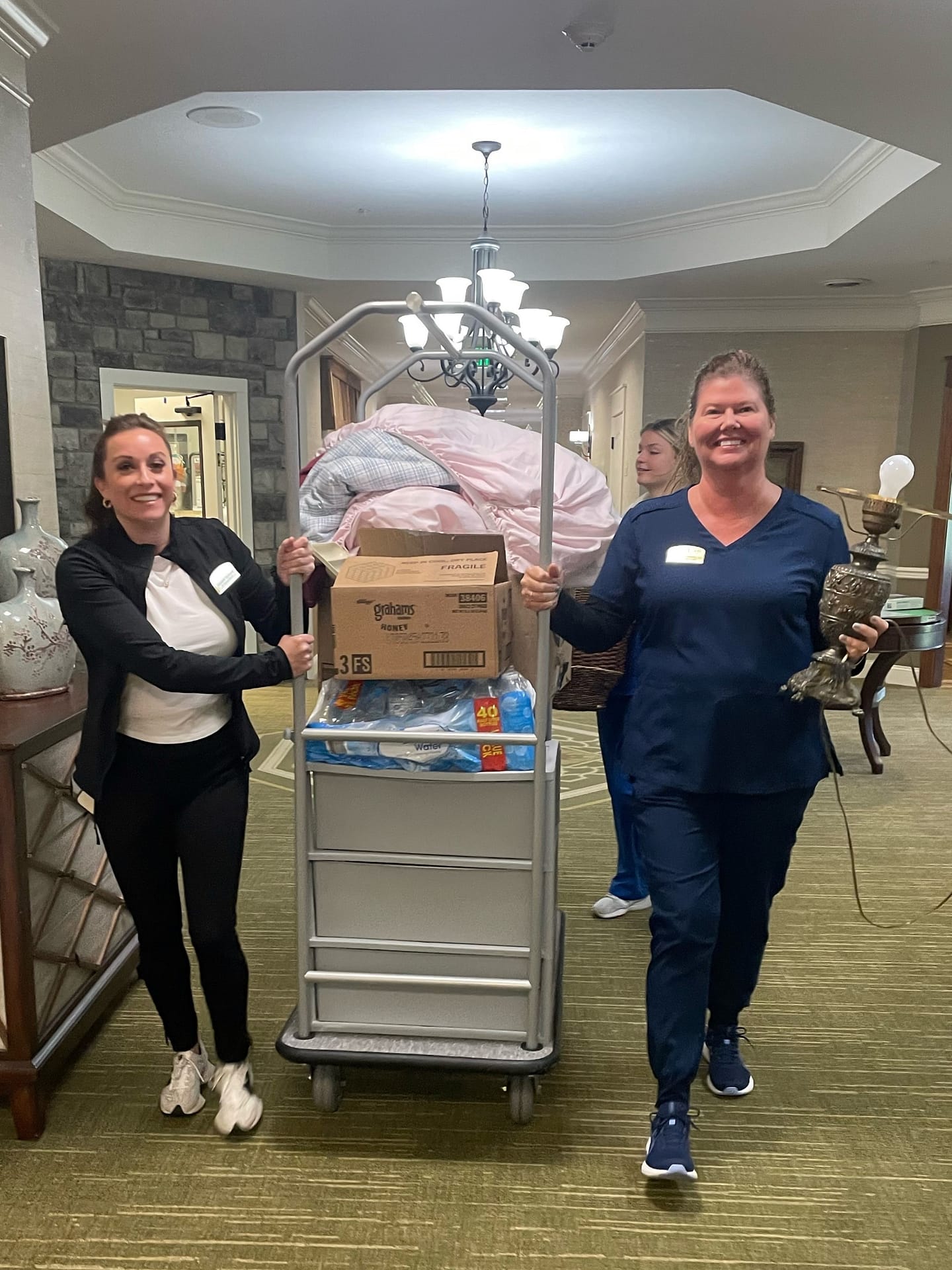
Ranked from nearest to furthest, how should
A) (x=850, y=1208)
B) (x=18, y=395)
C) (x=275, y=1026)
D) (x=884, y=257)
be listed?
(x=850, y=1208) < (x=275, y=1026) < (x=18, y=395) < (x=884, y=257)

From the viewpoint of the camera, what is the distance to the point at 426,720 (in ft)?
5.79

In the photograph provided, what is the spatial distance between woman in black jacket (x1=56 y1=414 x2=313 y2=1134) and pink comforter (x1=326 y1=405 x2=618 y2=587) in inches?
10.1

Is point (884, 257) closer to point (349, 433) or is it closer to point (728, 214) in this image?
point (728, 214)

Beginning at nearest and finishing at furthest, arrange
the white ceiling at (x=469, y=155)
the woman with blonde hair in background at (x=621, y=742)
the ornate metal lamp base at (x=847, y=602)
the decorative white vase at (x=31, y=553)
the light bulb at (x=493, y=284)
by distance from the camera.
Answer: the ornate metal lamp base at (x=847, y=602), the decorative white vase at (x=31, y=553), the woman with blonde hair in background at (x=621, y=742), the white ceiling at (x=469, y=155), the light bulb at (x=493, y=284)

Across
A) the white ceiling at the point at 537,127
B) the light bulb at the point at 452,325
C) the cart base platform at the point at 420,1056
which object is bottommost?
the cart base platform at the point at 420,1056

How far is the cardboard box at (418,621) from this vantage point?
1630mm

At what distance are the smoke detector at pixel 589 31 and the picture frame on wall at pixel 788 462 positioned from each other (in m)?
4.43

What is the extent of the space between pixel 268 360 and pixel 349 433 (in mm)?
4731

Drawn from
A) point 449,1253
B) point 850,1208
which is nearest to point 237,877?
point 449,1253

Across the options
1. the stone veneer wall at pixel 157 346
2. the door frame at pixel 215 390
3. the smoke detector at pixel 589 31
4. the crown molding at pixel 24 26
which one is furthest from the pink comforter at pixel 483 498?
the stone veneer wall at pixel 157 346

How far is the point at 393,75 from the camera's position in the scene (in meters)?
3.00

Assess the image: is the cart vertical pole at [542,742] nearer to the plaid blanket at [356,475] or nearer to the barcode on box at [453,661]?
the barcode on box at [453,661]

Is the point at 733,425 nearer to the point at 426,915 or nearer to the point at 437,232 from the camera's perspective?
the point at 426,915

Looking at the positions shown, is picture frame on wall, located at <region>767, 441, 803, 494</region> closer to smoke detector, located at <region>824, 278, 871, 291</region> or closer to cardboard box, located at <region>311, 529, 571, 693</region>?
smoke detector, located at <region>824, 278, 871, 291</region>
